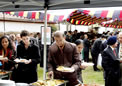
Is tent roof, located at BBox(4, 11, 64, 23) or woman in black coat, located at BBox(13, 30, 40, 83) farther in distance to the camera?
tent roof, located at BBox(4, 11, 64, 23)

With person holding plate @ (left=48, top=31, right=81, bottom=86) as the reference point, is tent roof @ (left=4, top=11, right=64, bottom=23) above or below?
above

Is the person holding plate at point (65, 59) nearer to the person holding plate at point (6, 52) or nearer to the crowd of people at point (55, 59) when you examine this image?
the crowd of people at point (55, 59)

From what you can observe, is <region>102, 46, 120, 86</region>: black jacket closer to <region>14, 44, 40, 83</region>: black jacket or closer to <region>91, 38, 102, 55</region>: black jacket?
<region>14, 44, 40, 83</region>: black jacket

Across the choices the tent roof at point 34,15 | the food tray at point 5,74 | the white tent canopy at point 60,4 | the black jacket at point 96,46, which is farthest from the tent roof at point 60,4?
the tent roof at point 34,15

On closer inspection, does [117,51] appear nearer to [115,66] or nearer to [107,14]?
[115,66]

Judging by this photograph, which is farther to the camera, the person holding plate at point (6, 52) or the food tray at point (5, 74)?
the person holding plate at point (6, 52)

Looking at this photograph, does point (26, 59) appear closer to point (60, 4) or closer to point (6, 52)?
point (6, 52)

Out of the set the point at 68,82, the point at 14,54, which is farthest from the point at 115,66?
the point at 14,54

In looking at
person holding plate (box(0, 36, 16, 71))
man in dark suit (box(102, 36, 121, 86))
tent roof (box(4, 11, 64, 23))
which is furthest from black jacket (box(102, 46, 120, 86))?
tent roof (box(4, 11, 64, 23))

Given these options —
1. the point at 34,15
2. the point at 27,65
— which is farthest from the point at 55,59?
the point at 34,15

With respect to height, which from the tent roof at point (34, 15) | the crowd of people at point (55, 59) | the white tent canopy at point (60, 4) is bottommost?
the crowd of people at point (55, 59)

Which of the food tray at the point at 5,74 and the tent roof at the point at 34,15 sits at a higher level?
the tent roof at the point at 34,15

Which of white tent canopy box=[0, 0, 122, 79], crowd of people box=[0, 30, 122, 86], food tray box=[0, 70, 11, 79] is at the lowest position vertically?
food tray box=[0, 70, 11, 79]

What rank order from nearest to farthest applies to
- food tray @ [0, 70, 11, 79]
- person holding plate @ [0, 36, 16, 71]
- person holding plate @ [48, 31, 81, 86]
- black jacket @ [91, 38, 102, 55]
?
person holding plate @ [48, 31, 81, 86], food tray @ [0, 70, 11, 79], person holding plate @ [0, 36, 16, 71], black jacket @ [91, 38, 102, 55]
